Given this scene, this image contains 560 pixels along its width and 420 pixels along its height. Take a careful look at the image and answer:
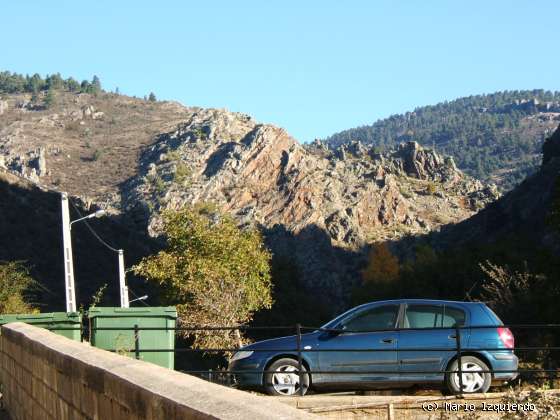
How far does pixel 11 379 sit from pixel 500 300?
27.9 metres

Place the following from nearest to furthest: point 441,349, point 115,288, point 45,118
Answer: point 441,349, point 115,288, point 45,118

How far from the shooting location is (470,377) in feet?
47.4

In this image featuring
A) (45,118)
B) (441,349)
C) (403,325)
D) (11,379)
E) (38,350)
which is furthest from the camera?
(45,118)

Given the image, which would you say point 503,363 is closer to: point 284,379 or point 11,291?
point 284,379

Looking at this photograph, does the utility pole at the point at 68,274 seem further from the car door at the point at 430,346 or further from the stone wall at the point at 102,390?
the stone wall at the point at 102,390

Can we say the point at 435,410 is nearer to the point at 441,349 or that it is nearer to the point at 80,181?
the point at 441,349

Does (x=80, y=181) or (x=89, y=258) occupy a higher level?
(x=80, y=181)

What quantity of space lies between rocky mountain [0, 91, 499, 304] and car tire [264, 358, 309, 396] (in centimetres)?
9174

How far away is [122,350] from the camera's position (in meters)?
15.1

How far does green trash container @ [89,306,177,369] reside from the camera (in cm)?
1686

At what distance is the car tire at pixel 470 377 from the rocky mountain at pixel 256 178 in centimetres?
9271

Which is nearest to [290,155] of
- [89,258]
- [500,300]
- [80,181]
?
[80,181]

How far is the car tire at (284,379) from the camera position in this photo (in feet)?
48.6

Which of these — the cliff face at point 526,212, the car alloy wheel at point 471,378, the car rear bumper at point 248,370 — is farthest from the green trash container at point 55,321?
the cliff face at point 526,212
